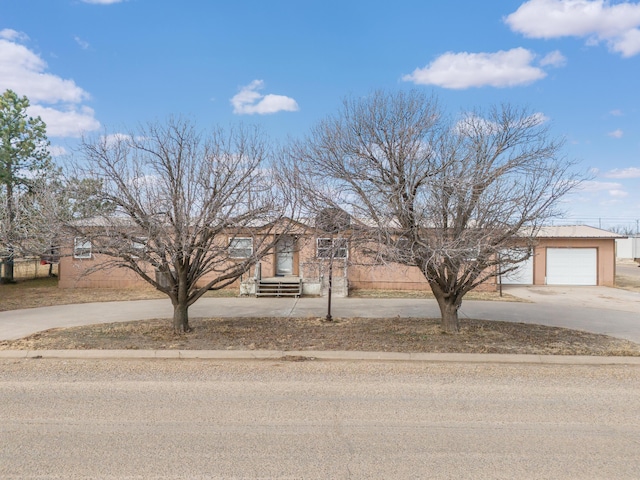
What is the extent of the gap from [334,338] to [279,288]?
7.11 m

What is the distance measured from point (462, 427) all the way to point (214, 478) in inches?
98.4

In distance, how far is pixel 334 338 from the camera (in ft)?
27.4

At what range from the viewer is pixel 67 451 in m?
3.73

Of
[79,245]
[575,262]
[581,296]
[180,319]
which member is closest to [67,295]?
[79,245]

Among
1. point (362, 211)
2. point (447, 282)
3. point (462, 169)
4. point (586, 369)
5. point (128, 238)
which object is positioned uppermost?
point (462, 169)

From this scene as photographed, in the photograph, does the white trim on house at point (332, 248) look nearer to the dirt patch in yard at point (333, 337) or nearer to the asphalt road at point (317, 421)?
the dirt patch in yard at point (333, 337)

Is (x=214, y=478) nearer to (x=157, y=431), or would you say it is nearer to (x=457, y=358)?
(x=157, y=431)

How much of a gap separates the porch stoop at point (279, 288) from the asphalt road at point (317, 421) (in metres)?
8.34

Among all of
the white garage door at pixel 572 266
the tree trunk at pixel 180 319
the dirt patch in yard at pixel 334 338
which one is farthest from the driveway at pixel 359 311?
the white garage door at pixel 572 266

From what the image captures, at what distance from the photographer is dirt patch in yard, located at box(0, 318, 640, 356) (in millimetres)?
7574

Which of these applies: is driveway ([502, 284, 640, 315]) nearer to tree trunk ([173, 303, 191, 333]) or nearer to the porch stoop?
the porch stoop

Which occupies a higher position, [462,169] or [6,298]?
[462,169]

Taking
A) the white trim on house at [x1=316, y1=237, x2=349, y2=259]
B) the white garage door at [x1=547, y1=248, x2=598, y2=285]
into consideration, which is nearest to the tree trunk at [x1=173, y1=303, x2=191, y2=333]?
the white trim on house at [x1=316, y1=237, x2=349, y2=259]

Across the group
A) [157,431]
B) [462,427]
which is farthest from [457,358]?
[157,431]
